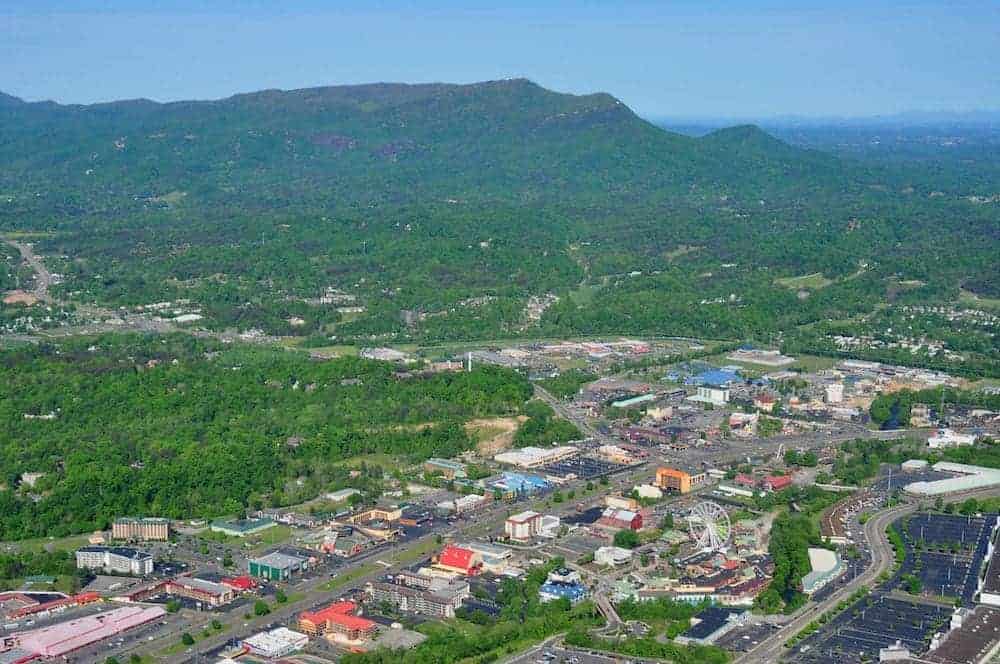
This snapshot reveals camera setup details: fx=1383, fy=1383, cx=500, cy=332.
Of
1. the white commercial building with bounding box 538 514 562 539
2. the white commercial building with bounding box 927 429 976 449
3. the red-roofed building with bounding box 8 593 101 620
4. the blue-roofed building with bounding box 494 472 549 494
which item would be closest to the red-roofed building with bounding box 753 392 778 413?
the white commercial building with bounding box 927 429 976 449

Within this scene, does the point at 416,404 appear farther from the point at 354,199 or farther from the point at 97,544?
the point at 354,199

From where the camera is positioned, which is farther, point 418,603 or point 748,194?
point 748,194

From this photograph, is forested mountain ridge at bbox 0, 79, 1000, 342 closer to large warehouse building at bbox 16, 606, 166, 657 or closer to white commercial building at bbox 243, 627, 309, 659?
large warehouse building at bbox 16, 606, 166, 657

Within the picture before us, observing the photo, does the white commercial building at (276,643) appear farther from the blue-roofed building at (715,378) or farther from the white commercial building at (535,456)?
the blue-roofed building at (715,378)

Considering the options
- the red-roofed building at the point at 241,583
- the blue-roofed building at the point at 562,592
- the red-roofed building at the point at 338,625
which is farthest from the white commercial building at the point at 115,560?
the blue-roofed building at the point at 562,592

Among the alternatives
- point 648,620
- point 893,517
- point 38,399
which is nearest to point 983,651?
point 648,620

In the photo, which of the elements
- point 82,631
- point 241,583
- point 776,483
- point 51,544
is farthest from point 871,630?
point 51,544

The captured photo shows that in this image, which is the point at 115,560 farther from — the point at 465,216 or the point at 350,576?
the point at 465,216
